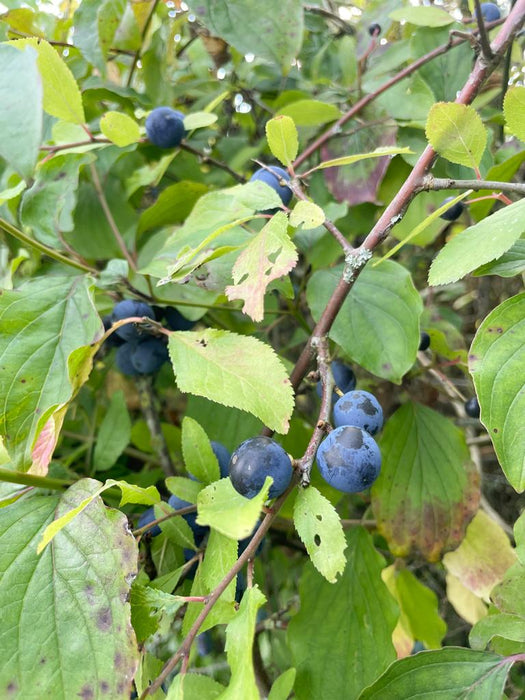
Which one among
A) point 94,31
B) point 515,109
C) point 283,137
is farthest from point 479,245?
point 94,31

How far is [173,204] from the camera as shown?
1.15 meters

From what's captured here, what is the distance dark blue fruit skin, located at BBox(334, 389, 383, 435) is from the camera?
691 mm

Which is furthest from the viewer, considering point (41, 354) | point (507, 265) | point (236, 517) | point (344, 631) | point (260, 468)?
point (344, 631)

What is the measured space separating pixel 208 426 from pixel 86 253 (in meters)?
0.51

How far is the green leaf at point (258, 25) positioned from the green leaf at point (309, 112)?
0.08m

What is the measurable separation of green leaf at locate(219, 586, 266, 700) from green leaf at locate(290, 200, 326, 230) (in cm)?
39

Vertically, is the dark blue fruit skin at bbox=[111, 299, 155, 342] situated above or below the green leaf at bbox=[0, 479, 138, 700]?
above

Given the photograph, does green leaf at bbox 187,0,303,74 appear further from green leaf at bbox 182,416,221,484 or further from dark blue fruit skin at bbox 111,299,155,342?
green leaf at bbox 182,416,221,484

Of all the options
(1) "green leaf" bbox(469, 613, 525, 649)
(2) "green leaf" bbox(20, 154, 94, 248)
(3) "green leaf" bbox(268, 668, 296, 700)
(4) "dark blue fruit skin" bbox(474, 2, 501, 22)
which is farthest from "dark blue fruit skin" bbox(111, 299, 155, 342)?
(4) "dark blue fruit skin" bbox(474, 2, 501, 22)

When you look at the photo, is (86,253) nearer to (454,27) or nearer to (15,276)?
(15,276)

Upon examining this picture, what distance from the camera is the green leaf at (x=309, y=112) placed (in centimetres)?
110

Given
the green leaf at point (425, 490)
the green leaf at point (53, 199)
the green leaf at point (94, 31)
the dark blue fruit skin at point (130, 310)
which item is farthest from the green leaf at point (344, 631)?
the green leaf at point (94, 31)

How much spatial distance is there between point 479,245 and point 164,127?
68 cm

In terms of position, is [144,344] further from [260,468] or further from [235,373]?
[260,468]
